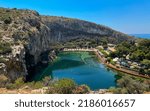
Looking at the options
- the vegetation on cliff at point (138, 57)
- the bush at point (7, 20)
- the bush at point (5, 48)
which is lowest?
the vegetation on cliff at point (138, 57)

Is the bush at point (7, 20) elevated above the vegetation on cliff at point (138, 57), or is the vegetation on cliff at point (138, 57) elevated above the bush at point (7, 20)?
the bush at point (7, 20)

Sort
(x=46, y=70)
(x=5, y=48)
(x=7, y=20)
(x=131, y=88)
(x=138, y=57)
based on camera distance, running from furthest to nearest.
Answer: (x=7, y=20) < (x=46, y=70) < (x=138, y=57) < (x=5, y=48) < (x=131, y=88)

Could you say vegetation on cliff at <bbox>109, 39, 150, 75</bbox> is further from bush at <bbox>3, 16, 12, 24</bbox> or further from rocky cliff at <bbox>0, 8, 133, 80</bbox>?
bush at <bbox>3, 16, 12, 24</bbox>

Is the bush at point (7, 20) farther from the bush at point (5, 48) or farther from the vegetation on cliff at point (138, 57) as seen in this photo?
the vegetation on cliff at point (138, 57)

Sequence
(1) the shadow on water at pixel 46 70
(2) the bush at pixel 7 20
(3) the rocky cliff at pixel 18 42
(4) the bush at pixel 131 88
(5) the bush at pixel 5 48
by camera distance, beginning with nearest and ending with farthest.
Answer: (4) the bush at pixel 131 88, (3) the rocky cliff at pixel 18 42, (5) the bush at pixel 5 48, (1) the shadow on water at pixel 46 70, (2) the bush at pixel 7 20

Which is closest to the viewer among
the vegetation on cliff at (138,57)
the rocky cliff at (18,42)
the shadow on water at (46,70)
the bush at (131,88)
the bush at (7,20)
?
the bush at (131,88)

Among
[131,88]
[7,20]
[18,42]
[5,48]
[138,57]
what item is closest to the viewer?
[131,88]

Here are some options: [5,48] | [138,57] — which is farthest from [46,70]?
[138,57]

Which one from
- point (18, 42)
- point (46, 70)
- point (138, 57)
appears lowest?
point (46, 70)

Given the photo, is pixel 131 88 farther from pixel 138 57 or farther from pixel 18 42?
pixel 138 57

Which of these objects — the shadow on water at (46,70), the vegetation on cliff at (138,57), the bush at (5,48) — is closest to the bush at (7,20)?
the shadow on water at (46,70)

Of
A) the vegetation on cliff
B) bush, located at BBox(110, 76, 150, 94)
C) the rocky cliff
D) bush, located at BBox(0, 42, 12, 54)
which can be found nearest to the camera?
bush, located at BBox(110, 76, 150, 94)

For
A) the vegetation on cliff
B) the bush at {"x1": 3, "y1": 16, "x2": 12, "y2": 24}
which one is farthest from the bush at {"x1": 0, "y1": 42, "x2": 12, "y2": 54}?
the vegetation on cliff
